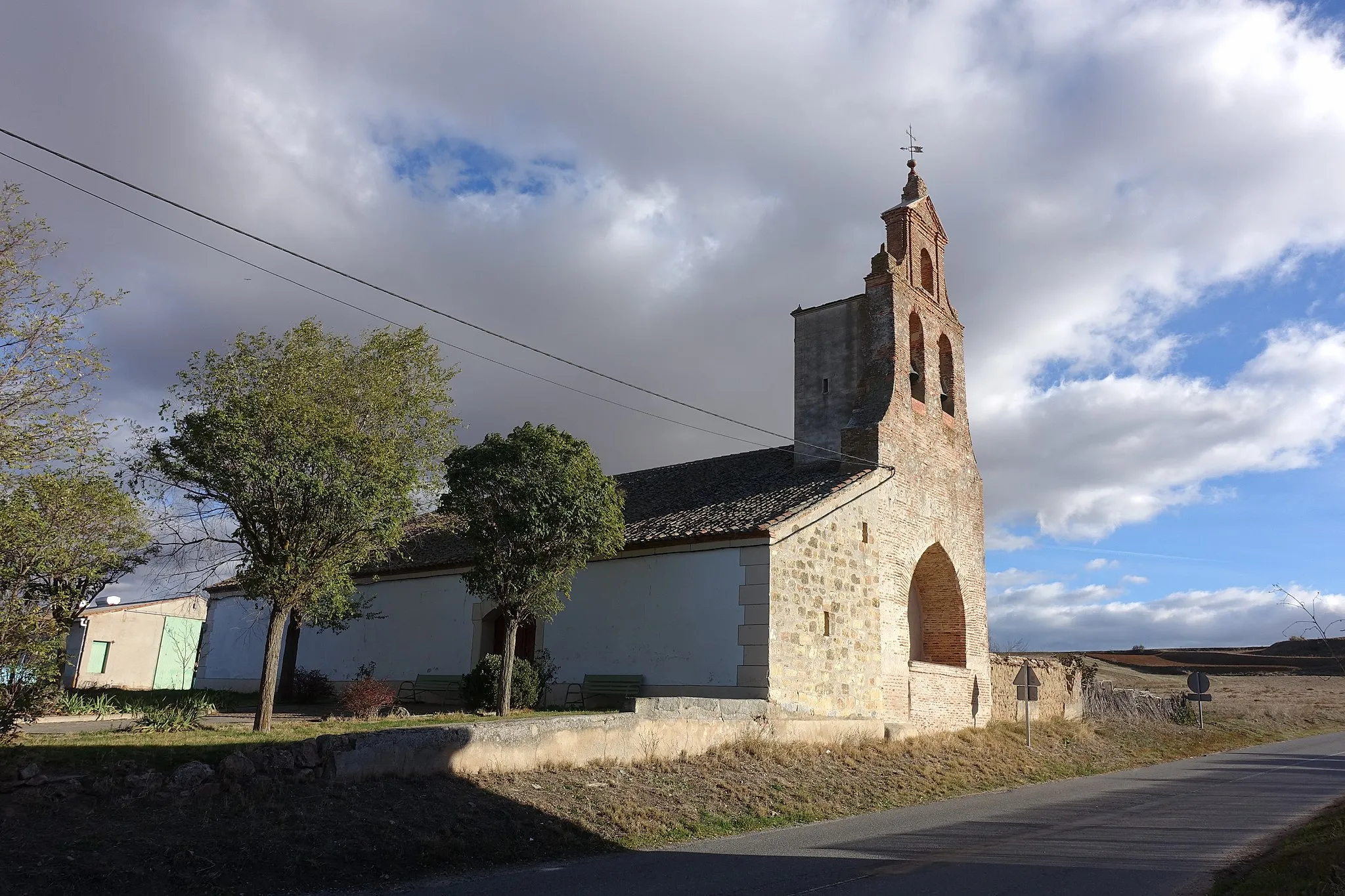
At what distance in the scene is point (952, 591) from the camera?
21406 millimetres

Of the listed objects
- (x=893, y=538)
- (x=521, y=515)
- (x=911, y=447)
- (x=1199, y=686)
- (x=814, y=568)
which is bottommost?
(x=1199, y=686)

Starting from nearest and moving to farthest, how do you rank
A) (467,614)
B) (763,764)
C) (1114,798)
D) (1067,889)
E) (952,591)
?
(1067,889) → (763,764) → (1114,798) → (467,614) → (952,591)

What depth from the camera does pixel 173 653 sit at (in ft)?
112

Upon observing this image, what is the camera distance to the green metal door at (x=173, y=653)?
33500 mm

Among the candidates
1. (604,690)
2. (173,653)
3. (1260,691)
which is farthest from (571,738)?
(1260,691)

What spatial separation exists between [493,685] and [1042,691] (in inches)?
647

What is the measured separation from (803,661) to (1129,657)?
211 feet

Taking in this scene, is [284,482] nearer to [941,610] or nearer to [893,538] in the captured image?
[893,538]

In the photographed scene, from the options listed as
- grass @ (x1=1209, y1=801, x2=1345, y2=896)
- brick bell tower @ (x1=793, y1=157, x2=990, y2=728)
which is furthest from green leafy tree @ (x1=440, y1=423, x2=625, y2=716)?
grass @ (x1=1209, y1=801, x2=1345, y2=896)

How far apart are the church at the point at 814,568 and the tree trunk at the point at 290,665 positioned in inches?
46.4

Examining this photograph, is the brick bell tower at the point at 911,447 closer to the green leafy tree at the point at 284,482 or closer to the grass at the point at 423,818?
the grass at the point at 423,818

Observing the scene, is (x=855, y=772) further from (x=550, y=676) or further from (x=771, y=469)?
(x=771, y=469)

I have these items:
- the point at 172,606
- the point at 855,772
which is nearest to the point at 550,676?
the point at 855,772

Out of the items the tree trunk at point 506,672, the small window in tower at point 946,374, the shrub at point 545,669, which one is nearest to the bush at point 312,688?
the shrub at point 545,669
